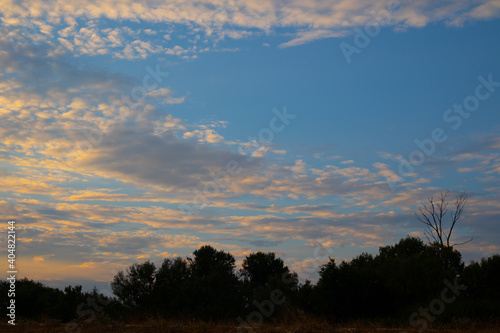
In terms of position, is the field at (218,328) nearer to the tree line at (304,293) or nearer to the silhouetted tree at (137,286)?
the tree line at (304,293)

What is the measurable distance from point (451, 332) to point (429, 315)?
629cm

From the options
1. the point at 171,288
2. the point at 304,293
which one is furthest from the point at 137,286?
the point at 304,293

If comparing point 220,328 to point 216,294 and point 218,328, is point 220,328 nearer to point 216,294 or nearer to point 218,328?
point 218,328

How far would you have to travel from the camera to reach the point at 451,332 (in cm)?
1442

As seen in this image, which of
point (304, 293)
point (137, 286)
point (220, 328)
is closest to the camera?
point (220, 328)

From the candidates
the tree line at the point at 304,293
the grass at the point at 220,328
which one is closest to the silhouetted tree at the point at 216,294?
the tree line at the point at 304,293

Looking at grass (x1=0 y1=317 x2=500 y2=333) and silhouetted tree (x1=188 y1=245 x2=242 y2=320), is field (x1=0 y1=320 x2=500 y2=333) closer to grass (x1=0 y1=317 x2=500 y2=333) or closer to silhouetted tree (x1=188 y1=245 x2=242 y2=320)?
grass (x1=0 y1=317 x2=500 y2=333)

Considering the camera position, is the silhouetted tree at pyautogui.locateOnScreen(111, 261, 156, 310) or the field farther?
the silhouetted tree at pyautogui.locateOnScreen(111, 261, 156, 310)

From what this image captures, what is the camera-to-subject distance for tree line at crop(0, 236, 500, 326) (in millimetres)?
24734

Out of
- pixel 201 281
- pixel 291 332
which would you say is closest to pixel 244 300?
pixel 201 281

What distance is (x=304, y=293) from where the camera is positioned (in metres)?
28.3

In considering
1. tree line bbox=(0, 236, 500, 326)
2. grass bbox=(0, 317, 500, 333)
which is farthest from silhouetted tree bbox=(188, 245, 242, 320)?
grass bbox=(0, 317, 500, 333)

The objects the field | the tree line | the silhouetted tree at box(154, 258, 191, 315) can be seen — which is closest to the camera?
the field

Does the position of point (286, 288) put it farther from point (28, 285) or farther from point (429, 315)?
point (429, 315)
